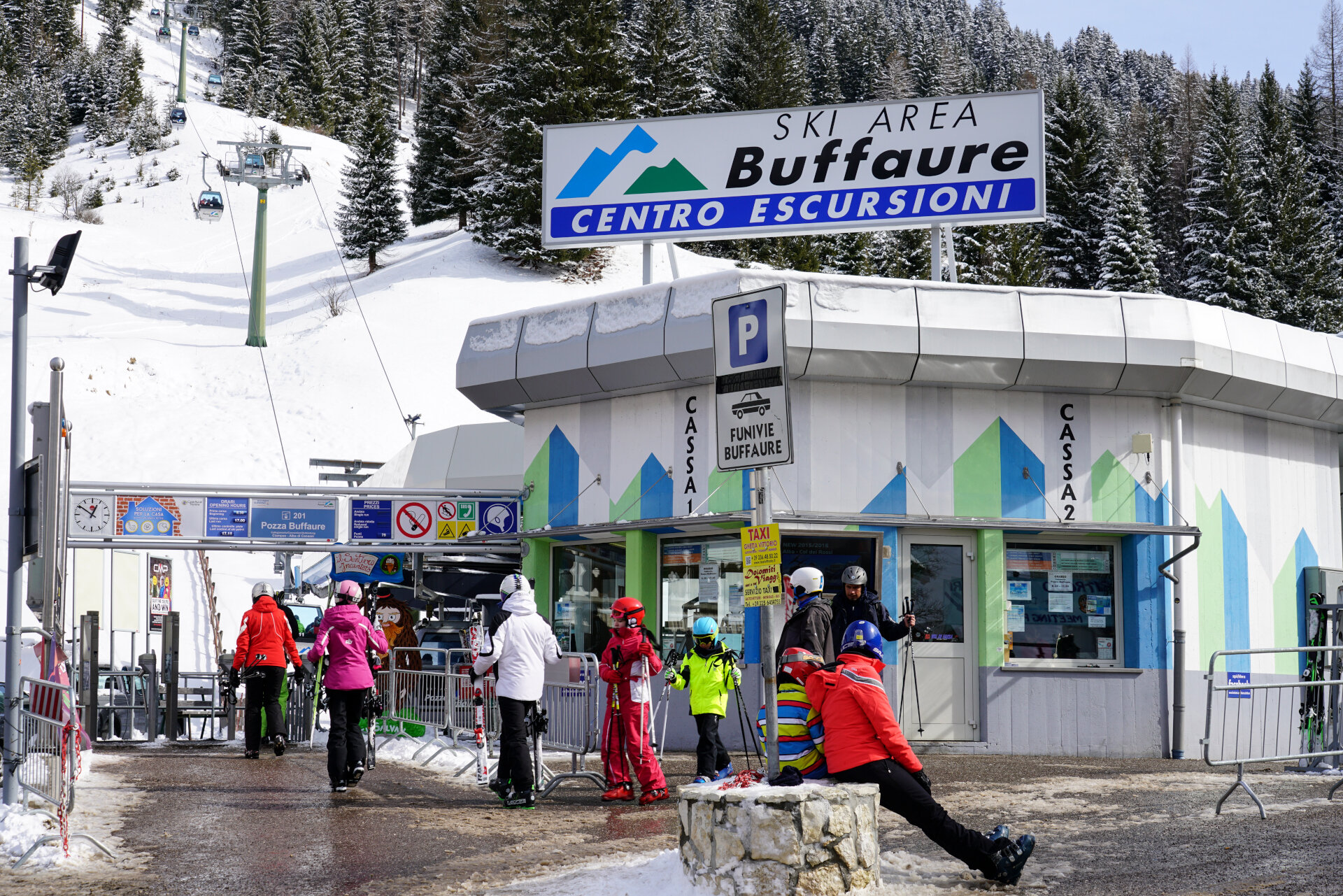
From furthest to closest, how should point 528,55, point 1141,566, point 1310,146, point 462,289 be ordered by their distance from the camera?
point 1310,146 < point 528,55 < point 462,289 < point 1141,566

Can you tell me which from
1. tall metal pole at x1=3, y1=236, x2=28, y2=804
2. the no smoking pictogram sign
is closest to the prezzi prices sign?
tall metal pole at x1=3, y1=236, x2=28, y2=804

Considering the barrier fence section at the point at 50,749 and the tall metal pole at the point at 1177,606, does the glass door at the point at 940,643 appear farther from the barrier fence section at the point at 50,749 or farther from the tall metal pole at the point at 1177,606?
the barrier fence section at the point at 50,749

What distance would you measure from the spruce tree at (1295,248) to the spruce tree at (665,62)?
27.3m

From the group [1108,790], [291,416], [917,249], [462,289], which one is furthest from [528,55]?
[1108,790]

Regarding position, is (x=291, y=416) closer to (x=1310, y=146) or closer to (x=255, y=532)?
(x=255, y=532)

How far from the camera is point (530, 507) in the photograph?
15688mm

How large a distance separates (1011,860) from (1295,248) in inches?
2312

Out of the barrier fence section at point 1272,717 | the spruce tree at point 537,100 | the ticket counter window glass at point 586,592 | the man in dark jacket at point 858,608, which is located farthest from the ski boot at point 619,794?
the spruce tree at point 537,100

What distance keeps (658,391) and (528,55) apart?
4558 centimetres

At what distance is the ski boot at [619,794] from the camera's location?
1020 cm

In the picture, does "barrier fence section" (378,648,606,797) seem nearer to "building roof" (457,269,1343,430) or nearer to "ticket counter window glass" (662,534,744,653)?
"ticket counter window glass" (662,534,744,653)

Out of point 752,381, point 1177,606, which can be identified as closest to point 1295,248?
point 1177,606

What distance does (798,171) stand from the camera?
620 inches

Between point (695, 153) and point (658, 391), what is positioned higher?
point (695, 153)
